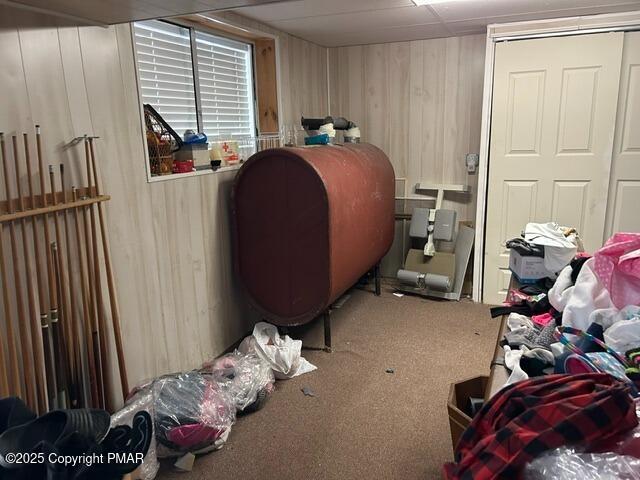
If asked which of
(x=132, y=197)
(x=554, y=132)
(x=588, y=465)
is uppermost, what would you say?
(x=554, y=132)

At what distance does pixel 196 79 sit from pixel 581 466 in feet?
9.27

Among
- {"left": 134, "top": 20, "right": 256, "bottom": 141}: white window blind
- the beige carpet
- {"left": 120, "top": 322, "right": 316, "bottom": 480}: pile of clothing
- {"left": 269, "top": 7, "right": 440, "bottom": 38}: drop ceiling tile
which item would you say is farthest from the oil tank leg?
{"left": 269, "top": 7, "right": 440, "bottom": 38}: drop ceiling tile

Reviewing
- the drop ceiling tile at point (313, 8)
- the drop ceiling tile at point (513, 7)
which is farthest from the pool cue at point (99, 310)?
the drop ceiling tile at point (513, 7)

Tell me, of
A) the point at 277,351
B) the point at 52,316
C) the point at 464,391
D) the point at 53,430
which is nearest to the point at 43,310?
the point at 52,316

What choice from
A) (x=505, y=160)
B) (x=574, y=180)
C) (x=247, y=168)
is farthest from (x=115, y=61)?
(x=574, y=180)

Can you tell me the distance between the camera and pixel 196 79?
2.95 meters

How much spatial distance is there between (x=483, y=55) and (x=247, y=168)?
2301 millimetres

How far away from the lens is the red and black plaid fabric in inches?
32.9

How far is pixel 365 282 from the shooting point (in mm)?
4398

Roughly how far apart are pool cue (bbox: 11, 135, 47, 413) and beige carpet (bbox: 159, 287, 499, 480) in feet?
2.01

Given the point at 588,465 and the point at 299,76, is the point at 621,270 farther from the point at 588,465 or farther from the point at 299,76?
the point at 299,76

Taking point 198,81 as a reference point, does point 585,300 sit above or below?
below

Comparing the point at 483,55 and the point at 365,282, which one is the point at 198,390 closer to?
the point at 365,282

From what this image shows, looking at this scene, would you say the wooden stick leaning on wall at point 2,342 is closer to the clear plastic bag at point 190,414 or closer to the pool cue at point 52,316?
the pool cue at point 52,316
